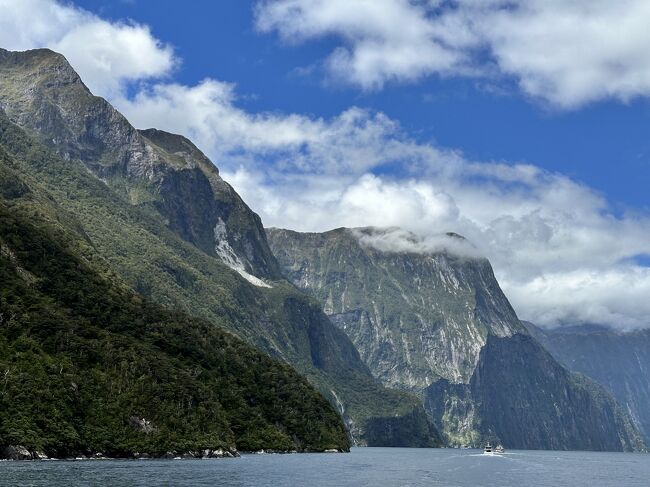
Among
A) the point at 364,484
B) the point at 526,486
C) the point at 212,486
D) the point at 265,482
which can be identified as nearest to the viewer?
the point at 212,486

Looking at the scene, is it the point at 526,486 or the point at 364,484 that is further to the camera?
the point at 526,486

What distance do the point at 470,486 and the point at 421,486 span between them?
14.5 meters

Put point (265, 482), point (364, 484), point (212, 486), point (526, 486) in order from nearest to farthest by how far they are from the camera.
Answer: point (212, 486), point (265, 482), point (364, 484), point (526, 486)

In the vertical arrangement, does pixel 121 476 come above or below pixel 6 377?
below

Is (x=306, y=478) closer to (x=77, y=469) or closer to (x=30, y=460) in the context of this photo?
(x=77, y=469)

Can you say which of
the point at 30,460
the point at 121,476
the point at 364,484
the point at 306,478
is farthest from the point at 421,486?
the point at 30,460

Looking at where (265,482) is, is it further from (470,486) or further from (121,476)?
(470,486)

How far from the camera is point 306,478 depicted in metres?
189

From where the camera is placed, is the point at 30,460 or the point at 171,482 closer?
the point at 171,482

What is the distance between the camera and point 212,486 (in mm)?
155750

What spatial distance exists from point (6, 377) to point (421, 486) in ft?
324

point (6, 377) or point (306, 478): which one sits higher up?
point (6, 377)

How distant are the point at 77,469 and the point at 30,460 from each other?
68.1 feet

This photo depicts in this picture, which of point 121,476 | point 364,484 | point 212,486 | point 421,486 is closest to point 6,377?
point 121,476
